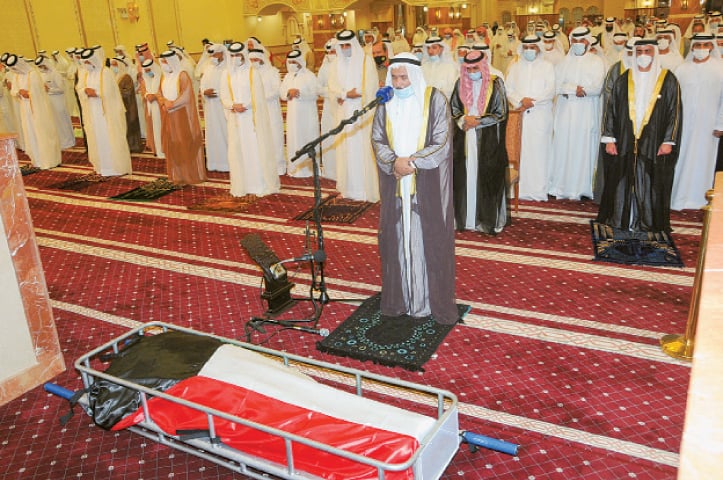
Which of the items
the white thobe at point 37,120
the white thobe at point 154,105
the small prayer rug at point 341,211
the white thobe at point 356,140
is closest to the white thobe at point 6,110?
the white thobe at point 37,120

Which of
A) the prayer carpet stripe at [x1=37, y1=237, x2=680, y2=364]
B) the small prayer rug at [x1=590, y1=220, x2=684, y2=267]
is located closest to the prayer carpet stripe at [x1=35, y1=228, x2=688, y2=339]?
the prayer carpet stripe at [x1=37, y1=237, x2=680, y2=364]

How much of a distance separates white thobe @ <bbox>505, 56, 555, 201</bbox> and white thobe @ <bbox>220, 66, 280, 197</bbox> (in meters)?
3.00

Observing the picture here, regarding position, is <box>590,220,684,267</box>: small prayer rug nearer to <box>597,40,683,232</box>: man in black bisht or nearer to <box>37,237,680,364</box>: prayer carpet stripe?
<box>597,40,683,232</box>: man in black bisht

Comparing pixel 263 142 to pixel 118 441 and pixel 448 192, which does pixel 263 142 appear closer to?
pixel 448 192

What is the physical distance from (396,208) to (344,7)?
760 inches

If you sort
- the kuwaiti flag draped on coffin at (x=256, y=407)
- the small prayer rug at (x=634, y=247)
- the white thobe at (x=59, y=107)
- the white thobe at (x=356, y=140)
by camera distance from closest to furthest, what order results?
the kuwaiti flag draped on coffin at (x=256, y=407), the small prayer rug at (x=634, y=247), the white thobe at (x=356, y=140), the white thobe at (x=59, y=107)

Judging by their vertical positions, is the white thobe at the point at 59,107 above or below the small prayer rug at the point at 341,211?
above

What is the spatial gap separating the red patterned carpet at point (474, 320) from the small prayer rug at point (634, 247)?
12 centimetres

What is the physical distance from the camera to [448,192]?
3973 millimetres

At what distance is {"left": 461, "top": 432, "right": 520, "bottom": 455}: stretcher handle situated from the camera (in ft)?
8.43

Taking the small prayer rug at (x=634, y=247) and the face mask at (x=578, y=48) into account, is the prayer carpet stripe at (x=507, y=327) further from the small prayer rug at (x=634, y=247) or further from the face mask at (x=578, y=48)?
the face mask at (x=578, y=48)

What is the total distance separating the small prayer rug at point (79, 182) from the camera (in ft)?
28.7

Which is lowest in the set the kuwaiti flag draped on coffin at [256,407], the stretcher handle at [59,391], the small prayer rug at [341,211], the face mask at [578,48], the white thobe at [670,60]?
the small prayer rug at [341,211]

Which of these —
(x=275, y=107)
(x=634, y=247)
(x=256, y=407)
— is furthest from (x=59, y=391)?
(x=275, y=107)
